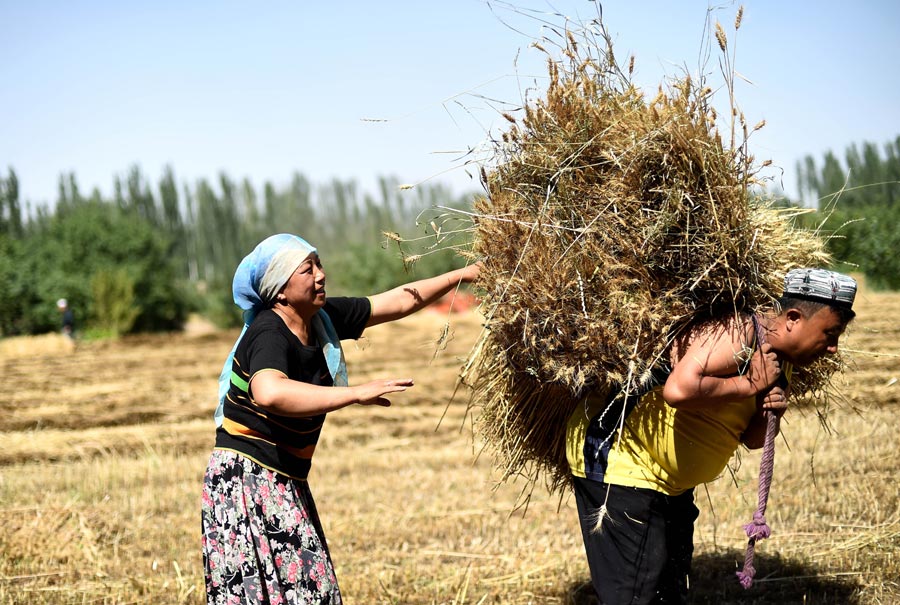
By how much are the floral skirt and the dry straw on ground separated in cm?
105

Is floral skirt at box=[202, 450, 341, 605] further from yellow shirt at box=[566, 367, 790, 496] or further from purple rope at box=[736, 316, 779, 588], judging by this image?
purple rope at box=[736, 316, 779, 588]

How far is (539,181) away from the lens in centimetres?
298

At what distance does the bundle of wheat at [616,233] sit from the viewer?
2670mm

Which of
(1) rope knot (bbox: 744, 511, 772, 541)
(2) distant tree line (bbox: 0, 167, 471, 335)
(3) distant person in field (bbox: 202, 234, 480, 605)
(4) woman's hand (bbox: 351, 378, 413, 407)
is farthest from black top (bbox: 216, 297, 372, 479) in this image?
(2) distant tree line (bbox: 0, 167, 471, 335)

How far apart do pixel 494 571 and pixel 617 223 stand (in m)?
2.67

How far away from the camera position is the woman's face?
9.95 feet

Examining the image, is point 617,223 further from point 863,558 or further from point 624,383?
point 863,558

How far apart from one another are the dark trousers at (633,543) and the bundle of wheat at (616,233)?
40cm

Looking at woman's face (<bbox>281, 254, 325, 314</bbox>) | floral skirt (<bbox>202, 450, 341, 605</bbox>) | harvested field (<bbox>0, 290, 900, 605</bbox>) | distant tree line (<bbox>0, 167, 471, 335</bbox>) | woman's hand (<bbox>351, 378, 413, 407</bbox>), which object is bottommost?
distant tree line (<bbox>0, 167, 471, 335</bbox>)

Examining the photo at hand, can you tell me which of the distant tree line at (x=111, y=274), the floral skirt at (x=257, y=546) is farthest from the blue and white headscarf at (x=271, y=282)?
the distant tree line at (x=111, y=274)

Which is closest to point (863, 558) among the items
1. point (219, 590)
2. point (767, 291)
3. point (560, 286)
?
point (767, 291)

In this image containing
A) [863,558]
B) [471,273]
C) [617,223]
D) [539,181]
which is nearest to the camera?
[617,223]

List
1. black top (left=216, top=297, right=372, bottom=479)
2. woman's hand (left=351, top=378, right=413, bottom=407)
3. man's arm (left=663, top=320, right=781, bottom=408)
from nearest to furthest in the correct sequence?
man's arm (left=663, top=320, right=781, bottom=408) < woman's hand (left=351, top=378, right=413, bottom=407) < black top (left=216, top=297, right=372, bottom=479)

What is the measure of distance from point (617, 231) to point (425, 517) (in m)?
3.70
